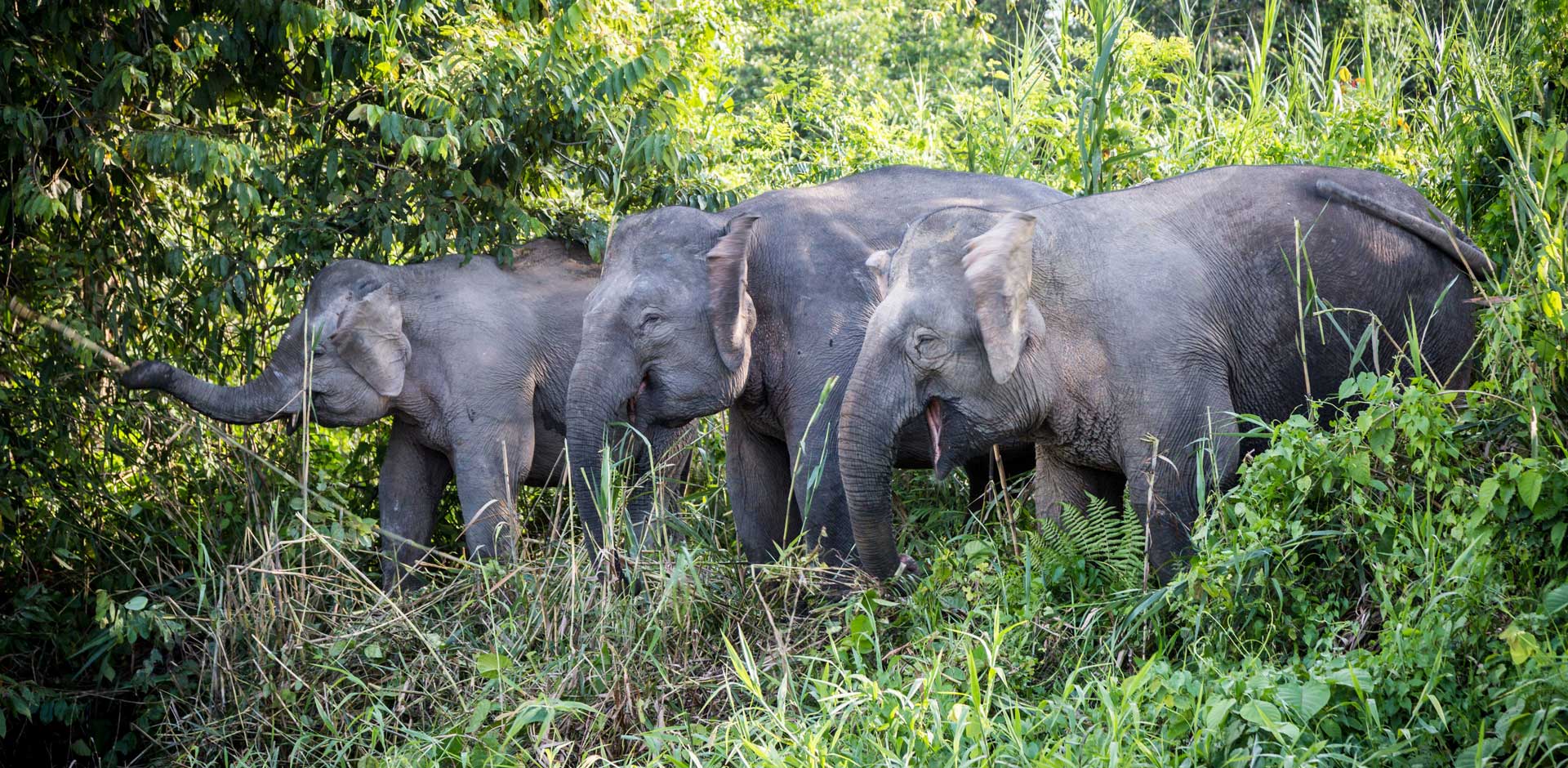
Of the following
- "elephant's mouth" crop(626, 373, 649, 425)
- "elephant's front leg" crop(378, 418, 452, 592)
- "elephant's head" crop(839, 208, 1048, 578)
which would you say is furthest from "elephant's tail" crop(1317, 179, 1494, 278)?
"elephant's front leg" crop(378, 418, 452, 592)

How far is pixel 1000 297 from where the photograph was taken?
4.24m

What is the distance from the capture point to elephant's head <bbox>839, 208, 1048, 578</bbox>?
14.0 ft

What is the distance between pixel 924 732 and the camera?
343 centimetres

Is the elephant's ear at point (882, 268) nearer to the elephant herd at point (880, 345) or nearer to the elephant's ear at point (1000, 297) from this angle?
the elephant herd at point (880, 345)

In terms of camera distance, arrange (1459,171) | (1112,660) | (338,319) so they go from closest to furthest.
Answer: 1. (1112,660)
2. (1459,171)
3. (338,319)

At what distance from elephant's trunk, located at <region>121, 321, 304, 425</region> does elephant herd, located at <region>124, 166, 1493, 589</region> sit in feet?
0.04

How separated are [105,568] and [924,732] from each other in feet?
12.9

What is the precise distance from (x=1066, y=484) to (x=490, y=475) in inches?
89.2

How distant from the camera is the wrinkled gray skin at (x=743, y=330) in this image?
5.15m

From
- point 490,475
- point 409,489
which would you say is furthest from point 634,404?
point 409,489

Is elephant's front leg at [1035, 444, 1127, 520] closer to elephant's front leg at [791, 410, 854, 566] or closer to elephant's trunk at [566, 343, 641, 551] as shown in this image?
elephant's front leg at [791, 410, 854, 566]

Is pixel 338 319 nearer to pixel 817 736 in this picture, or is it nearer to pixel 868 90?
pixel 817 736


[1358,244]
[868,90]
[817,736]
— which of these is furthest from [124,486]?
[868,90]

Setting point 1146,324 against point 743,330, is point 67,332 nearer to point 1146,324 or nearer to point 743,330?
point 743,330
